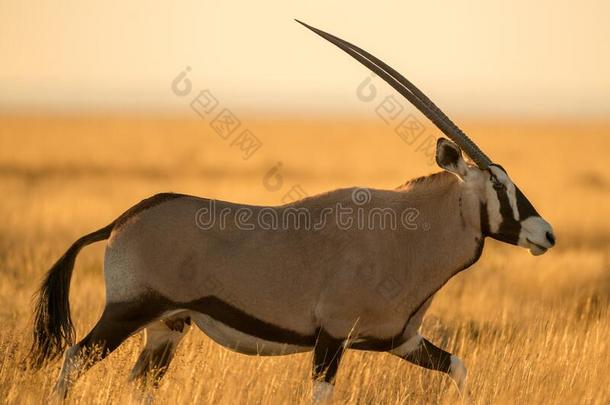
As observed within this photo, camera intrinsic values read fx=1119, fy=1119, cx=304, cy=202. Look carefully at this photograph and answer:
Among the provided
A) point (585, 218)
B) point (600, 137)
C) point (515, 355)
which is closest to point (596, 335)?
point (515, 355)

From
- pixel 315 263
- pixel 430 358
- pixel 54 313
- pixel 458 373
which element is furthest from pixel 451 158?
pixel 54 313

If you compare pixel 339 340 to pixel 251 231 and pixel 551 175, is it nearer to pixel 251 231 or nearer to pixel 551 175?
pixel 251 231

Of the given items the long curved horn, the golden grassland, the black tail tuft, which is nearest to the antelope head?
the long curved horn

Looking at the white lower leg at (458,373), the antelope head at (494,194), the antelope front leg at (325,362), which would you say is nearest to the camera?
the antelope front leg at (325,362)

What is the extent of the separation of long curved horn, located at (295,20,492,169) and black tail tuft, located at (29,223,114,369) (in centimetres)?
201

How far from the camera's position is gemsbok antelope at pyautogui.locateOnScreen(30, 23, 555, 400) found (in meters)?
6.97

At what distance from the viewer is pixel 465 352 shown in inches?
368

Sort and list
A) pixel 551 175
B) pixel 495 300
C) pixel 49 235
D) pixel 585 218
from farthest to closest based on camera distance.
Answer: pixel 551 175 < pixel 585 218 < pixel 49 235 < pixel 495 300

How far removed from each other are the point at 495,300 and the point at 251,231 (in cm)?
603

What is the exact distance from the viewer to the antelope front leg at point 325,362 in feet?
22.5

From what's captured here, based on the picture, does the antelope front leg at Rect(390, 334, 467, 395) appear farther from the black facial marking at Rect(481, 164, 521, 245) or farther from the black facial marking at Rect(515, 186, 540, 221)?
the black facial marking at Rect(515, 186, 540, 221)

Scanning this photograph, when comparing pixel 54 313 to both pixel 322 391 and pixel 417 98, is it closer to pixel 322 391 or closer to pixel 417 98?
pixel 322 391

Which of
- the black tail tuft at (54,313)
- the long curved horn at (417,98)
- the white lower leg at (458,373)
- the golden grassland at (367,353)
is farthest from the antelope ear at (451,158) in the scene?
the black tail tuft at (54,313)

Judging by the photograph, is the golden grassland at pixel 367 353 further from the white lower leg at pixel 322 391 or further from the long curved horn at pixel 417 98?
the long curved horn at pixel 417 98
